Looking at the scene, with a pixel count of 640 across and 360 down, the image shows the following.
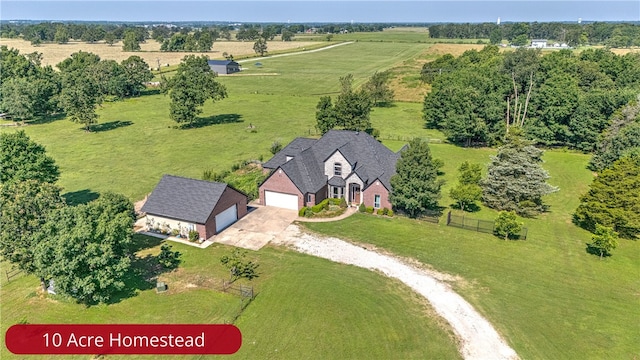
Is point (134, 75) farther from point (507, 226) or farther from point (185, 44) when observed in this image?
point (507, 226)

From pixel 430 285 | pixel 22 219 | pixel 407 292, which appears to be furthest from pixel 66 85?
pixel 430 285

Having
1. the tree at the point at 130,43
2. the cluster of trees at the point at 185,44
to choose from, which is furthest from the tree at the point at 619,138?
the tree at the point at 130,43

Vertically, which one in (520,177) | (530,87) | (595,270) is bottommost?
(595,270)

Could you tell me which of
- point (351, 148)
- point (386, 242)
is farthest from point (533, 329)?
point (351, 148)

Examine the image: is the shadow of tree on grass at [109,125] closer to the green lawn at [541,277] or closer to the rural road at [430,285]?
the rural road at [430,285]

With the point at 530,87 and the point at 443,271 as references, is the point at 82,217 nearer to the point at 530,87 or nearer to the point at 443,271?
the point at 443,271

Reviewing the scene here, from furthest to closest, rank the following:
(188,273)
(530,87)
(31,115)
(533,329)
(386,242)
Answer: (31,115)
(530,87)
(386,242)
(188,273)
(533,329)
